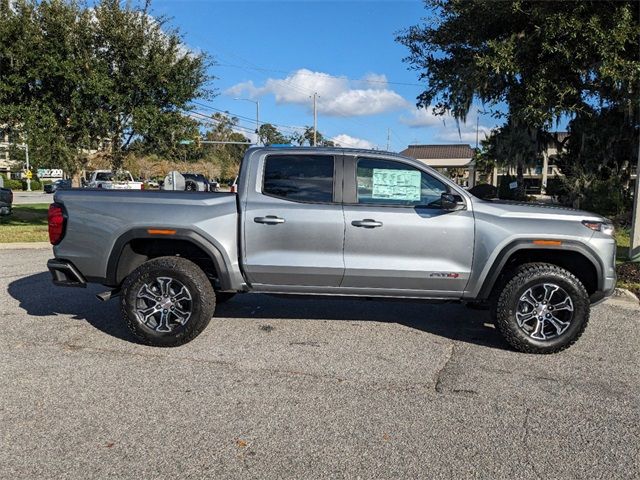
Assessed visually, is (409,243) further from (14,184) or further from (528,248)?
(14,184)

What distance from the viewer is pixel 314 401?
151 inches

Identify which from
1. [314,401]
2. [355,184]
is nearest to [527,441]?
[314,401]

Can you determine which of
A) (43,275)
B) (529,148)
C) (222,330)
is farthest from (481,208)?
(529,148)

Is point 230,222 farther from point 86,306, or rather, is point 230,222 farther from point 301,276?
point 86,306

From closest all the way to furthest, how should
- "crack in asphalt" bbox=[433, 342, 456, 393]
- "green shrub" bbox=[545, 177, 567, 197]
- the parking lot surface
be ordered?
"crack in asphalt" bbox=[433, 342, 456, 393]
"green shrub" bbox=[545, 177, 567, 197]
the parking lot surface

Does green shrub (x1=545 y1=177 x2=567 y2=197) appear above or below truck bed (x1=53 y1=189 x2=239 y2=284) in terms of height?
above

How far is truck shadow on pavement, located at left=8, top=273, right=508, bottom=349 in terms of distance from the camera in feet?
18.6

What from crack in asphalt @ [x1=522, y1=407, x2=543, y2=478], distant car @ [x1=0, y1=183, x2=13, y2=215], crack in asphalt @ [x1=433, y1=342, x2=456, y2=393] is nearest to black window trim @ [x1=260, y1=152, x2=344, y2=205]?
crack in asphalt @ [x1=433, y1=342, x2=456, y2=393]

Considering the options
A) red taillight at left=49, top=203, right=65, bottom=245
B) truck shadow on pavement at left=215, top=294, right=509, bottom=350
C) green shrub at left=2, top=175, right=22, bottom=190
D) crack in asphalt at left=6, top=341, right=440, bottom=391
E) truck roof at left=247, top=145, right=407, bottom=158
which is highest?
green shrub at left=2, top=175, right=22, bottom=190

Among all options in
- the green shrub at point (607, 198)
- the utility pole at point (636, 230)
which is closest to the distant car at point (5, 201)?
the utility pole at point (636, 230)

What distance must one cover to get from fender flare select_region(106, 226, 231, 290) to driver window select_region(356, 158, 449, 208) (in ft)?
4.78

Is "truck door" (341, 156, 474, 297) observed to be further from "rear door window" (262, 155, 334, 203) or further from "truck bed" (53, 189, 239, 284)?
"truck bed" (53, 189, 239, 284)

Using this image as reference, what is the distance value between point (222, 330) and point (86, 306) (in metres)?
2.08

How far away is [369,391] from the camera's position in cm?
402
